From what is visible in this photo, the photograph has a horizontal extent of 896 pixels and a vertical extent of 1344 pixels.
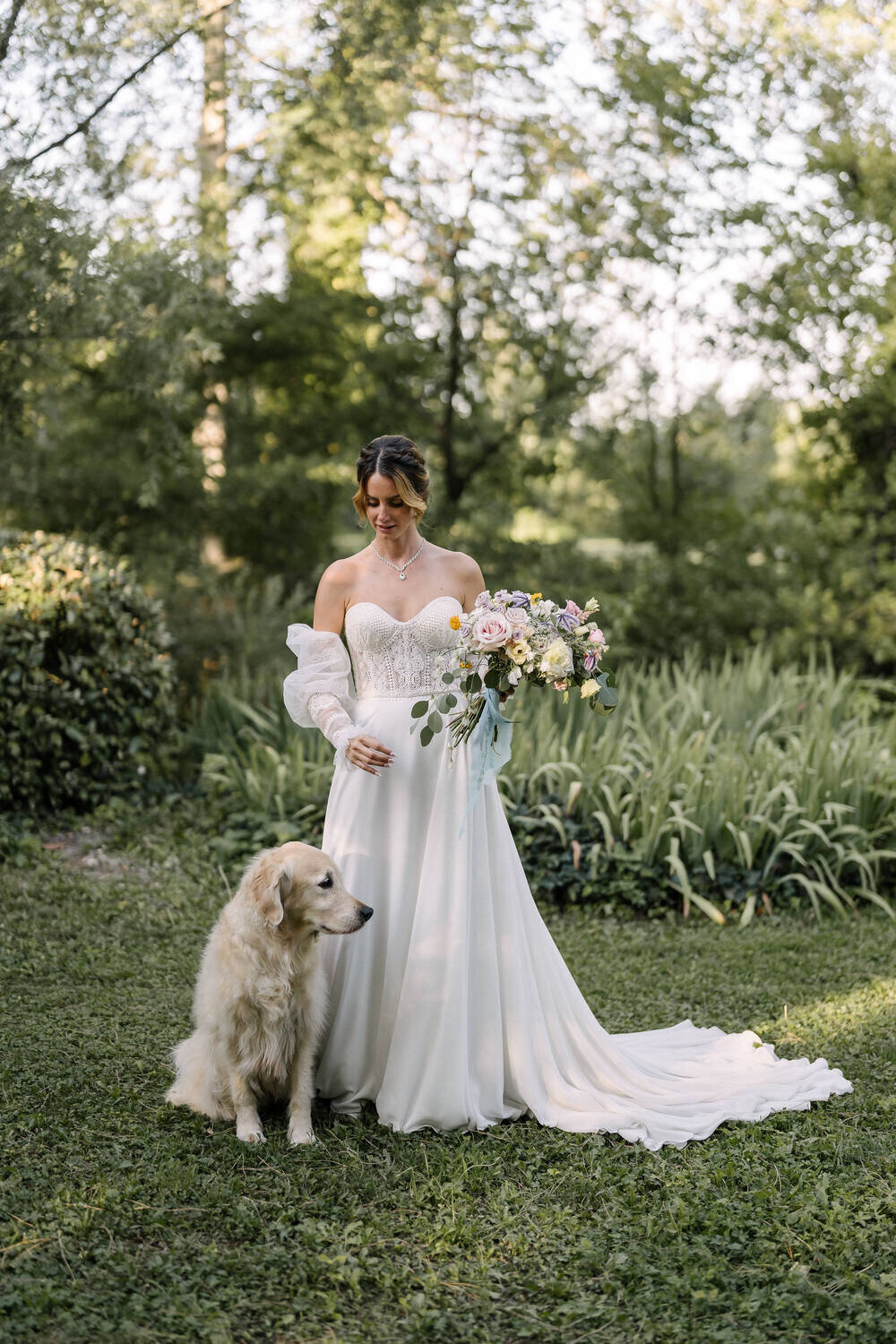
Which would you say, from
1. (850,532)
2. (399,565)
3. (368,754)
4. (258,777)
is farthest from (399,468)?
(850,532)

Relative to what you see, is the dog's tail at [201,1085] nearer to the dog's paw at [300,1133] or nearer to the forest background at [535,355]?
the dog's paw at [300,1133]

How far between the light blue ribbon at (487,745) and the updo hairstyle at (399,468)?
72cm

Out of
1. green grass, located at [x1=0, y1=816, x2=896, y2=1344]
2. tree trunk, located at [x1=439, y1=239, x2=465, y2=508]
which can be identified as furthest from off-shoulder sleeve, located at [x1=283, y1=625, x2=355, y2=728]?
tree trunk, located at [x1=439, y1=239, x2=465, y2=508]

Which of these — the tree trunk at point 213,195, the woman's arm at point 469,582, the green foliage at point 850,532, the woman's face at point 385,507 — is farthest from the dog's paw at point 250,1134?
the green foliage at point 850,532

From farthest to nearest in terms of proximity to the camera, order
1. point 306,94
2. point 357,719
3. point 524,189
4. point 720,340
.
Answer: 1. point 720,340
2. point 524,189
3. point 306,94
4. point 357,719

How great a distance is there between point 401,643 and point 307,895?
894mm

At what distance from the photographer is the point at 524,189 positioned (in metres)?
10.8

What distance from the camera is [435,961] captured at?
3.81 metres

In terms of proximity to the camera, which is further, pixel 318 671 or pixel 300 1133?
pixel 318 671

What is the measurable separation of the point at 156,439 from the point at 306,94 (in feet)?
9.58

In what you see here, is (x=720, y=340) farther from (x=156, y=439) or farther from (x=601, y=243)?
(x=156, y=439)

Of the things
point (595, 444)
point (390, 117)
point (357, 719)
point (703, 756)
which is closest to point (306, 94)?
point (390, 117)

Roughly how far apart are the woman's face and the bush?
360cm

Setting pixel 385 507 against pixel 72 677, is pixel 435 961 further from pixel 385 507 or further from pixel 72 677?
pixel 72 677
